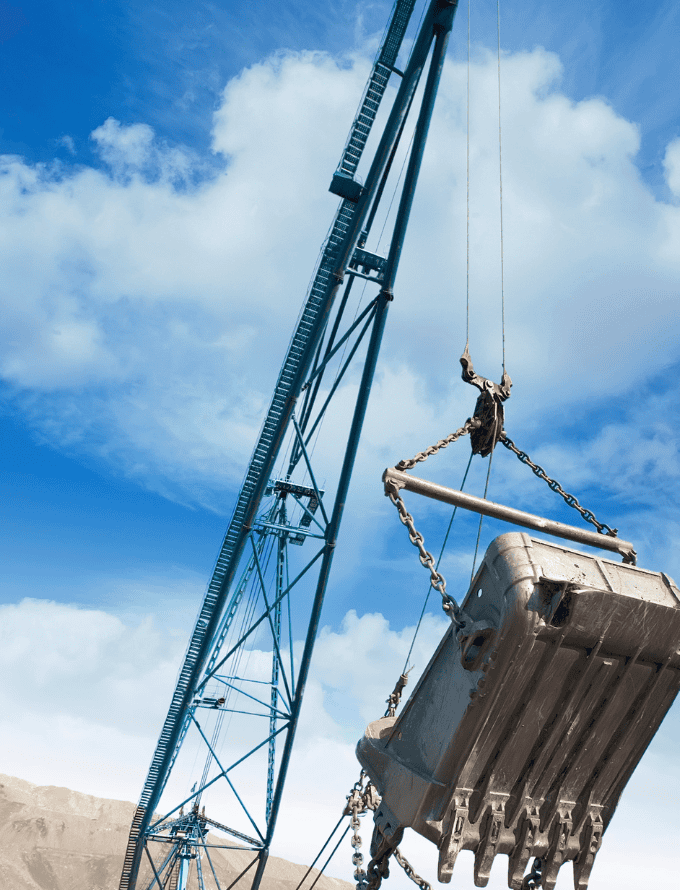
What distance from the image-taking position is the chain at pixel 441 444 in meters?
6.46

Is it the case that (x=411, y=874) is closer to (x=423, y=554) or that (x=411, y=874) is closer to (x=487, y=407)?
(x=423, y=554)

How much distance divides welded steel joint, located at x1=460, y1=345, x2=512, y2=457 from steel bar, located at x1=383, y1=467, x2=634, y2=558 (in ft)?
3.28

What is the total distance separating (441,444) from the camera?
687cm

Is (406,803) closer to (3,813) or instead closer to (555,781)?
(555,781)

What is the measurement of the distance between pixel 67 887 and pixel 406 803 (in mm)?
44999

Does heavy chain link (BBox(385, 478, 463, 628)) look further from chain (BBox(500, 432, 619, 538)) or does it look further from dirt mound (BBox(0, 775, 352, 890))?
dirt mound (BBox(0, 775, 352, 890))

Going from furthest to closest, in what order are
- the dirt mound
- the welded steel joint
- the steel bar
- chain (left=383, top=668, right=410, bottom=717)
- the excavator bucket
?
1. the dirt mound
2. chain (left=383, top=668, right=410, bottom=717)
3. the welded steel joint
4. the steel bar
5. the excavator bucket

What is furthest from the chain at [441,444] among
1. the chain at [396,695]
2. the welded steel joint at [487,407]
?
the chain at [396,695]

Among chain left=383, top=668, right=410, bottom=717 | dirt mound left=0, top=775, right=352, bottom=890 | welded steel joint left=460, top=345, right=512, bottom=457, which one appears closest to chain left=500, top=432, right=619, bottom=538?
welded steel joint left=460, top=345, right=512, bottom=457

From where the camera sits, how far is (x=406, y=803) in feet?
17.9

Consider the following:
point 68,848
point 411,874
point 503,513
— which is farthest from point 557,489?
point 68,848

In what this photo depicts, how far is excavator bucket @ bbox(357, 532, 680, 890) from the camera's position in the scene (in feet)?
16.9

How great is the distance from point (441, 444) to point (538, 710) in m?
2.62

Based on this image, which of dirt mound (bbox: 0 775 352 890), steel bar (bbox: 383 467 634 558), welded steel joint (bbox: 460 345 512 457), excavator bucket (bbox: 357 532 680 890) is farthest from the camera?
dirt mound (bbox: 0 775 352 890)
